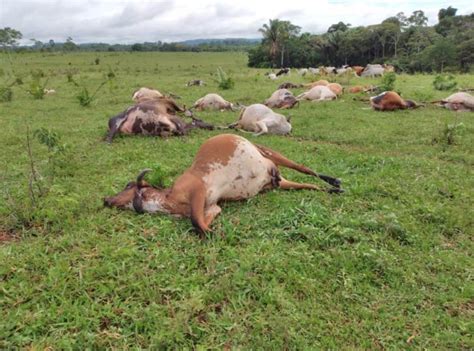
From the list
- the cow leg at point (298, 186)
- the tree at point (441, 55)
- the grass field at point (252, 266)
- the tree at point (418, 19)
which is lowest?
the grass field at point (252, 266)

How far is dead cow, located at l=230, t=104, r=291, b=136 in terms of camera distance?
25.1 feet

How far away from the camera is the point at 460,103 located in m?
9.79

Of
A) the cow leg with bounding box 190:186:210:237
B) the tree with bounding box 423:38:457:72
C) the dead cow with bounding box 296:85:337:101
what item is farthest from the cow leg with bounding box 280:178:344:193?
the tree with bounding box 423:38:457:72

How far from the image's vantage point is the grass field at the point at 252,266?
2639 mm

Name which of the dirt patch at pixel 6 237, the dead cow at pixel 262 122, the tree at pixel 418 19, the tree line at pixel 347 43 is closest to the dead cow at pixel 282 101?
the dead cow at pixel 262 122

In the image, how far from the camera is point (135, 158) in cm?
596

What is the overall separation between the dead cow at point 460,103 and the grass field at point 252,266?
4924mm

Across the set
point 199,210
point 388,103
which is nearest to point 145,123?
point 199,210

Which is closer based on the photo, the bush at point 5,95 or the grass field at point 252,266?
the grass field at point 252,266

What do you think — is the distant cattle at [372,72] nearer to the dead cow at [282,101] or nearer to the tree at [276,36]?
the dead cow at [282,101]

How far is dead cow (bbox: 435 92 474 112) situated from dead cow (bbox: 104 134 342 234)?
23.9 feet

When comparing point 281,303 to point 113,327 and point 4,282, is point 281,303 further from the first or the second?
point 4,282

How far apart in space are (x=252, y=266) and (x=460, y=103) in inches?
345

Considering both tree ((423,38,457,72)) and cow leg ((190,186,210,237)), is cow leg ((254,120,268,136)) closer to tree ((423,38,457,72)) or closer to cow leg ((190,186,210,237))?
cow leg ((190,186,210,237))
